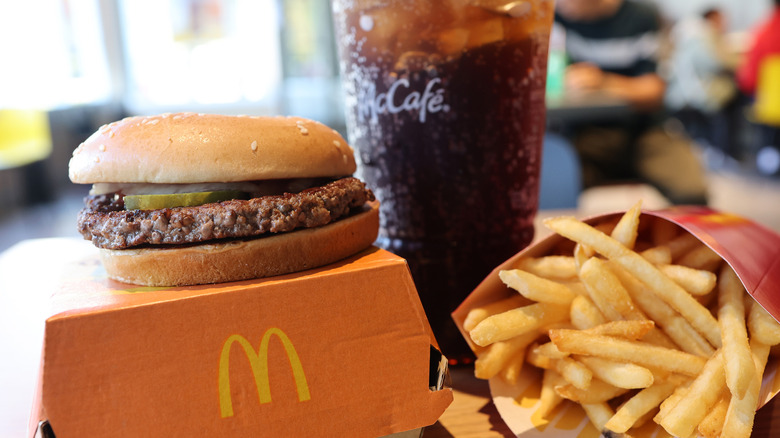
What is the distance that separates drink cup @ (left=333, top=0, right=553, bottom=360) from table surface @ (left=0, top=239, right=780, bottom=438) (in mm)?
196

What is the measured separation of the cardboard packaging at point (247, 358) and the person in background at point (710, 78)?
11.0 meters

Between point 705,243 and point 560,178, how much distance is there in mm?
2083

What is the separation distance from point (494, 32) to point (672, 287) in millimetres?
626

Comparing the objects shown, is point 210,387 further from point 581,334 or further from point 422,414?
point 581,334

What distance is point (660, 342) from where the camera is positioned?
39.0 inches

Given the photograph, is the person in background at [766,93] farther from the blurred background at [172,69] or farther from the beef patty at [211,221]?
the beef patty at [211,221]

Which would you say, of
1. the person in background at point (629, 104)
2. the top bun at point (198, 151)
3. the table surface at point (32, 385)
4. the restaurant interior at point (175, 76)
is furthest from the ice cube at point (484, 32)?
the restaurant interior at point (175, 76)

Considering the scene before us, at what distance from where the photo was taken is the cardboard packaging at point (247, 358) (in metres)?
0.80

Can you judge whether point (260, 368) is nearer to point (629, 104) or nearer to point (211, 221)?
point (211, 221)

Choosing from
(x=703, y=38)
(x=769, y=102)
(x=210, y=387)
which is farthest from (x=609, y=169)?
(x=703, y=38)

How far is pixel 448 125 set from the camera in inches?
49.8

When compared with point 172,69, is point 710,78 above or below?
below

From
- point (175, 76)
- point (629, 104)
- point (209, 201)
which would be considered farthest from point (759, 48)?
point (209, 201)

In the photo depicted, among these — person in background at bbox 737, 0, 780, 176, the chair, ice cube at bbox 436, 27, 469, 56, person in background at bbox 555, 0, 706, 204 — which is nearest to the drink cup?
ice cube at bbox 436, 27, 469, 56
